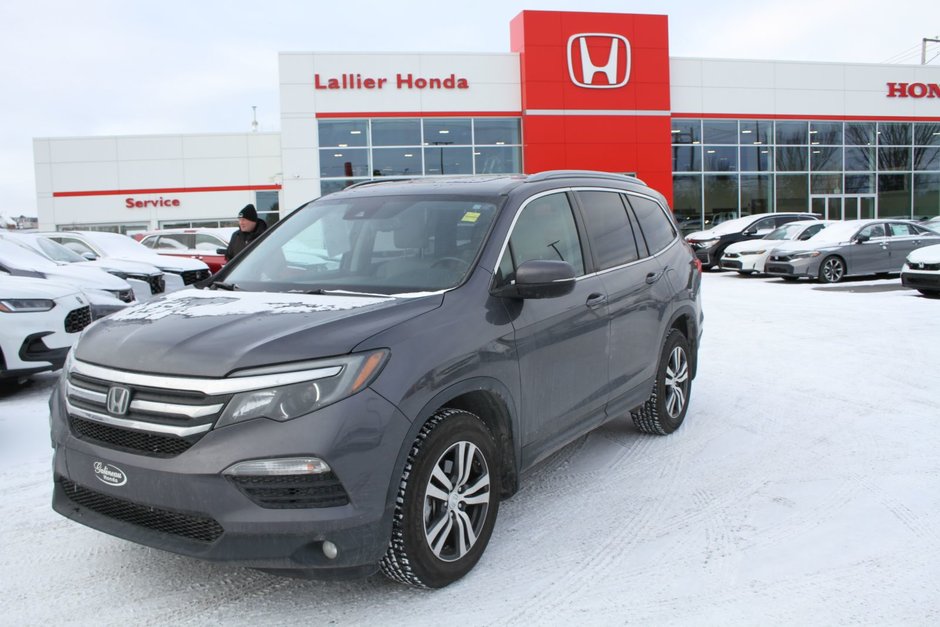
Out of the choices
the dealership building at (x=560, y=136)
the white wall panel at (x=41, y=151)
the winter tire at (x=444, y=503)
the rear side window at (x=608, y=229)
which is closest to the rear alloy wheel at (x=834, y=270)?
the dealership building at (x=560, y=136)

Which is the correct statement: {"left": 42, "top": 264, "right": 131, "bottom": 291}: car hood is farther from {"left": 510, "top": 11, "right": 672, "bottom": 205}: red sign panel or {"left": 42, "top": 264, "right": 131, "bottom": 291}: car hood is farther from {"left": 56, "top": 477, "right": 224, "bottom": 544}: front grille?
{"left": 510, "top": 11, "right": 672, "bottom": 205}: red sign panel

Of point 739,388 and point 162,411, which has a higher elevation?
point 162,411

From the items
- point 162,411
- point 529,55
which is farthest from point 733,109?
point 162,411

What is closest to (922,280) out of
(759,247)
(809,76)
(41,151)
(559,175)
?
(759,247)

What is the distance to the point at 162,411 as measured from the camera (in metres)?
2.88

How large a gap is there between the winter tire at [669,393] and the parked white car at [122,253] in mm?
10717

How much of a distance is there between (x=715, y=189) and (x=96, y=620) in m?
31.9

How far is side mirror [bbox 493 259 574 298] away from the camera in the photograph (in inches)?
141

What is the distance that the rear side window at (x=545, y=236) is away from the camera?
394cm

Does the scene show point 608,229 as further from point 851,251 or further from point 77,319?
point 851,251

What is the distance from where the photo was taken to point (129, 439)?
2.97 meters

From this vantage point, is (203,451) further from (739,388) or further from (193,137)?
(193,137)

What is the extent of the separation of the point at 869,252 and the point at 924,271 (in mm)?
4346

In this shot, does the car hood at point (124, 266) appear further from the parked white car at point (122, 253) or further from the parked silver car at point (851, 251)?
the parked silver car at point (851, 251)
